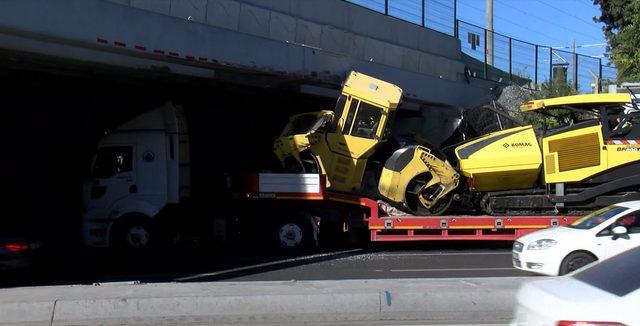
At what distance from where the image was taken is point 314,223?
16047mm

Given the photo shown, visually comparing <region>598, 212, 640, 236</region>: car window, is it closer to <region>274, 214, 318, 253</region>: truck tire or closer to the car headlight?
the car headlight

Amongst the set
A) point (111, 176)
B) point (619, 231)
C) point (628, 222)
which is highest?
point (111, 176)

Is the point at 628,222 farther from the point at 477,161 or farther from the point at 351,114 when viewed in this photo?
the point at 351,114

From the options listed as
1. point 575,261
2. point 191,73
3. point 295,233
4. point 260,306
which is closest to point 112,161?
point 191,73

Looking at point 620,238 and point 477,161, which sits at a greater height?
point 477,161

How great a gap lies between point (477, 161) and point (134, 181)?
A: 7816 mm

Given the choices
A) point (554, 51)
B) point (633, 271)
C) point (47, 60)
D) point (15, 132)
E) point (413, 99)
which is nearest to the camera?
point (633, 271)

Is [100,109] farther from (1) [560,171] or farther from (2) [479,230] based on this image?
(1) [560,171]

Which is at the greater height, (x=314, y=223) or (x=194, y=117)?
(x=194, y=117)

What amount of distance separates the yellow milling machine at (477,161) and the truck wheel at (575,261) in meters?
4.58

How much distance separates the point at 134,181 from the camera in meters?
15.6

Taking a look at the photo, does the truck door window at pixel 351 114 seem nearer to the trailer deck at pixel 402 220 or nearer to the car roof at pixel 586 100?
the trailer deck at pixel 402 220

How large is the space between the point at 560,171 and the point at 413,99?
6.57m

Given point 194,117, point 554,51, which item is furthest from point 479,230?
point 554,51
